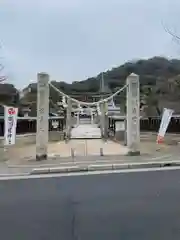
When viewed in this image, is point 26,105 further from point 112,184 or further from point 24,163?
point 112,184

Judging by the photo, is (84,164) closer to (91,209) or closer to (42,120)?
(42,120)

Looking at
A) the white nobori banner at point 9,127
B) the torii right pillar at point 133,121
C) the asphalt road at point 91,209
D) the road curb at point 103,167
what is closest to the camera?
the asphalt road at point 91,209

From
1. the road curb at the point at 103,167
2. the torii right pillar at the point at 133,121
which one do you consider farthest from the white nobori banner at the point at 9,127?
the torii right pillar at the point at 133,121

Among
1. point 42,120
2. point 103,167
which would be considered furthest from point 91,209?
point 42,120

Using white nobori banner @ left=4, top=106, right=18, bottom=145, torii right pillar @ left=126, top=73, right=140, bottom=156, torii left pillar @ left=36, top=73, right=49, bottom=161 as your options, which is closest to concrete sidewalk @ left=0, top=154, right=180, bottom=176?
torii left pillar @ left=36, top=73, right=49, bottom=161

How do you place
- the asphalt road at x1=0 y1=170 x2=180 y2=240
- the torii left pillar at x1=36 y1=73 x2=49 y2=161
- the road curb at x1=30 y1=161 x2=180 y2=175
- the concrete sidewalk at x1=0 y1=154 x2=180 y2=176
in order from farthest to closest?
the torii left pillar at x1=36 y1=73 x2=49 y2=161 → the concrete sidewalk at x1=0 y1=154 x2=180 y2=176 → the road curb at x1=30 y1=161 x2=180 y2=175 → the asphalt road at x1=0 y1=170 x2=180 y2=240

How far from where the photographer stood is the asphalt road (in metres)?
5.38

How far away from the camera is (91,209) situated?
272 inches

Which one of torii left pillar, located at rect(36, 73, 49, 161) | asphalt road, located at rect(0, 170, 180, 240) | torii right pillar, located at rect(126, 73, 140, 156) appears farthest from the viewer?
torii right pillar, located at rect(126, 73, 140, 156)

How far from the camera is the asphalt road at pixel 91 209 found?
17.6 ft

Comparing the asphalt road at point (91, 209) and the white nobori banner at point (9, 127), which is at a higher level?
the white nobori banner at point (9, 127)

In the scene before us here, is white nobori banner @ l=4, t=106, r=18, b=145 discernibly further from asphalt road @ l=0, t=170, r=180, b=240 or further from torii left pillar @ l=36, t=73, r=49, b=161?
asphalt road @ l=0, t=170, r=180, b=240

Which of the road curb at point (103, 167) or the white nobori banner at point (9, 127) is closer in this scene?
the road curb at point (103, 167)

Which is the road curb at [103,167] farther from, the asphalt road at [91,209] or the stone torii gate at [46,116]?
the stone torii gate at [46,116]
